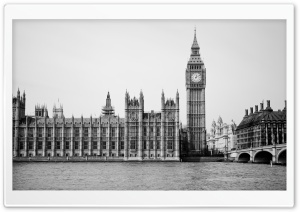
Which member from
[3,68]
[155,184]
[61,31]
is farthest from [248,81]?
[3,68]

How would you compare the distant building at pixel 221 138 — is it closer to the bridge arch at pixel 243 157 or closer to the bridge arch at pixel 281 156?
the bridge arch at pixel 243 157

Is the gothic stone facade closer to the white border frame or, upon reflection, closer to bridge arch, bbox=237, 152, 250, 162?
bridge arch, bbox=237, 152, 250, 162

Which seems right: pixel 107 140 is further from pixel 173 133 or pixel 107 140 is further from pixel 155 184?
pixel 155 184

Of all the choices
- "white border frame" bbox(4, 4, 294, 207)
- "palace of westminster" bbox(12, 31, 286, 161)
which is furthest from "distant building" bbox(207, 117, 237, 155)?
"white border frame" bbox(4, 4, 294, 207)

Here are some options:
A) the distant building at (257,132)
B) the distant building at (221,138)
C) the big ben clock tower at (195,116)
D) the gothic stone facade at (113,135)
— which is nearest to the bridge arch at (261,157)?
the distant building at (257,132)
